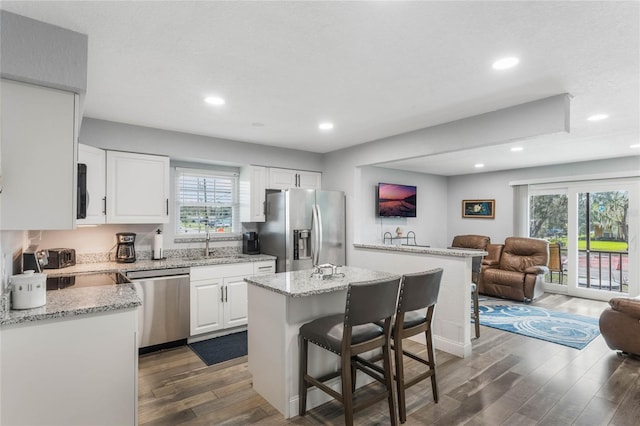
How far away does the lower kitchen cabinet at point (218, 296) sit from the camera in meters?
3.77

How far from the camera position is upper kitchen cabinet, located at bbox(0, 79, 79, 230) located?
68.4 inches

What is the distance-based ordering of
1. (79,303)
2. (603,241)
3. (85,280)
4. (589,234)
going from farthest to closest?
1. (589,234)
2. (603,241)
3. (85,280)
4. (79,303)

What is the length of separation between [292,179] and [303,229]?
0.90 metres

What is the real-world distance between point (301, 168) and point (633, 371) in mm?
4303

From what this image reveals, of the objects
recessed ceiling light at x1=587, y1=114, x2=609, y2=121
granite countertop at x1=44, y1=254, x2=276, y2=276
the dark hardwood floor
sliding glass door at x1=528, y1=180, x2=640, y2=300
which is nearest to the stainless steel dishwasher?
granite countertop at x1=44, y1=254, x2=276, y2=276

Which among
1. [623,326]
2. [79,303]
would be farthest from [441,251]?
[79,303]

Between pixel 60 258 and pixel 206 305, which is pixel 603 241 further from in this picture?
pixel 60 258

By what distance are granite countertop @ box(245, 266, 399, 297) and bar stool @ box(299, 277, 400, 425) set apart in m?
0.24

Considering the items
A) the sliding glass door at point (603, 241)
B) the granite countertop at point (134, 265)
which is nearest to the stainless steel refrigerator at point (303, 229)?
the granite countertop at point (134, 265)

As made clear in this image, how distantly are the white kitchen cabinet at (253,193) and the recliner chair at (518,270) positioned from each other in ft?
13.6

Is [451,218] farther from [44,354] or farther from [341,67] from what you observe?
[44,354]

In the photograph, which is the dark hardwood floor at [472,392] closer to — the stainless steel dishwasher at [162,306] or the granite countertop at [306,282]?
the stainless steel dishwasher at [162,306]

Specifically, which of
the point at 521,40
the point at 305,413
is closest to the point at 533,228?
the point at 521,40

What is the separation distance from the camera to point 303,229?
4457 mm
